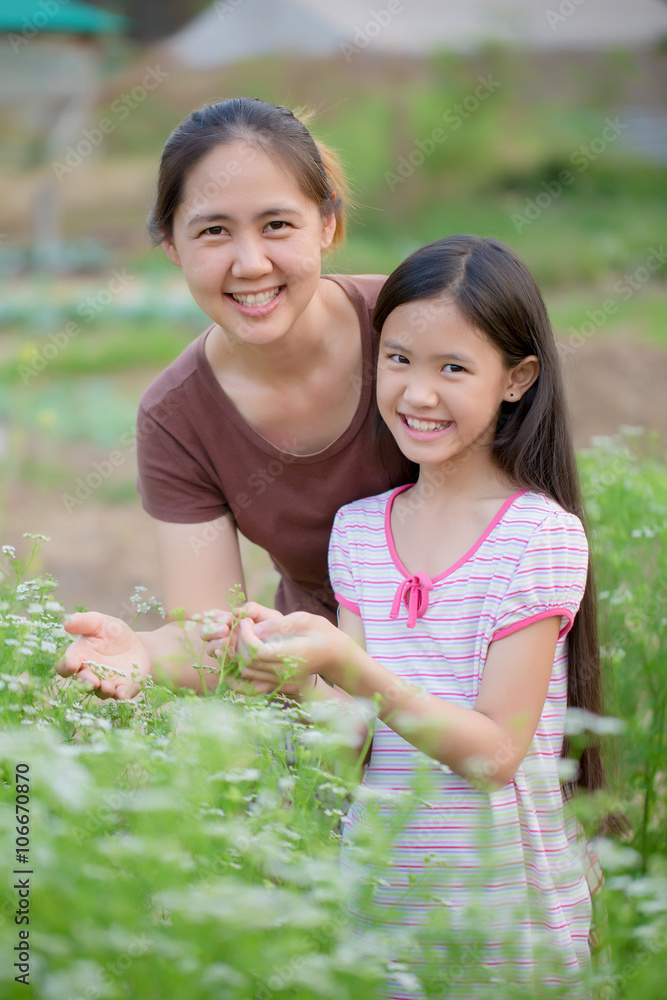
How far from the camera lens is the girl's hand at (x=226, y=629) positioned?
4.28 ft

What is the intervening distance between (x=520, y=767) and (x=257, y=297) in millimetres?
967

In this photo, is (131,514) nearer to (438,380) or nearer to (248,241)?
(248,241)

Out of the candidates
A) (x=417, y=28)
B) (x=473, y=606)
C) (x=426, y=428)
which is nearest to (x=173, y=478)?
(x=426, y=428)

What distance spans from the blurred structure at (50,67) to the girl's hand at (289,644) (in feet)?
30.5

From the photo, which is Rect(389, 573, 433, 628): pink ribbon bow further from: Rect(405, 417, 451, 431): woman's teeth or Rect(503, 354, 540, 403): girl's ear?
Rect(503, 354, 540, 403): girl's ear

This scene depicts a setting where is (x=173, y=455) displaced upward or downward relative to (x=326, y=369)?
downward

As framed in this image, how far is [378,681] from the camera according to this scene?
1.46 metres

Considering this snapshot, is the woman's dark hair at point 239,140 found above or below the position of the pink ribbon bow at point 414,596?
above

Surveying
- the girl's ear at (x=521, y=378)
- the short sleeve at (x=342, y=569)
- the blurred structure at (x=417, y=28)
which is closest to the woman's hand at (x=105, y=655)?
the short sleeve at (x=342, y=569)

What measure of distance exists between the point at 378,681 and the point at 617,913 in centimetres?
55

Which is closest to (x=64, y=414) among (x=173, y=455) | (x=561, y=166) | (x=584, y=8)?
(x=173, y=455)

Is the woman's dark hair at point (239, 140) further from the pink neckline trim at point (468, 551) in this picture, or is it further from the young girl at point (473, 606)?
the pink neckline trim at point (468, 551)

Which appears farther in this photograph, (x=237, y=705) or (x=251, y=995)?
(x=237, y=705)

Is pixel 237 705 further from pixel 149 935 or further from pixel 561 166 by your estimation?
pixel 561 166
